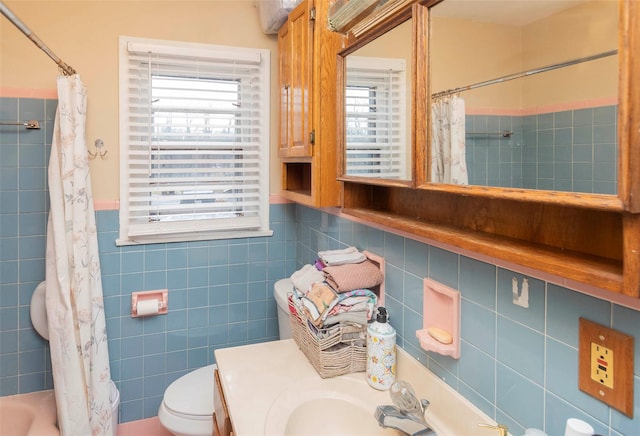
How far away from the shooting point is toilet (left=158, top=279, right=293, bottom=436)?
1754 millimetres

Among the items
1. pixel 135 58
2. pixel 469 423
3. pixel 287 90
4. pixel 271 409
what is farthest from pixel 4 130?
pixel 469 423

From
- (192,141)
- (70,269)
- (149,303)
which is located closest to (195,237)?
(149,303)

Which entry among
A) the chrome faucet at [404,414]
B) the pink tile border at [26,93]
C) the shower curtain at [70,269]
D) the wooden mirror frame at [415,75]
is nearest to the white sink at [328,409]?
the chrome faucet at [404,414]

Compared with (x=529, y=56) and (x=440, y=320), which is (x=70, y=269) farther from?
(x=529, y=56)

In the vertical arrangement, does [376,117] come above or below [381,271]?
above

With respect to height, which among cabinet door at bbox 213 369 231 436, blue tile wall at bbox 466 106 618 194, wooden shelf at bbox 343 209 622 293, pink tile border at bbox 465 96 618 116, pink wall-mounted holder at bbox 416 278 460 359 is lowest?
cabinet door at bbox 213 369 231 436

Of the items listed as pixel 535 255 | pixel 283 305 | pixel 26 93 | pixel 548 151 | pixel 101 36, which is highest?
pixel 101 36

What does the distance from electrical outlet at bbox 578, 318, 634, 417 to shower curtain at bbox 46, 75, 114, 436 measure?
70.0 inches

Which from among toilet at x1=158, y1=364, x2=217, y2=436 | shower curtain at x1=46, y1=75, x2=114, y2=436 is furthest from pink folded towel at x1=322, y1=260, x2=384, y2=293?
shower curtain at x1=46, y1=75, x2=114, y2=436

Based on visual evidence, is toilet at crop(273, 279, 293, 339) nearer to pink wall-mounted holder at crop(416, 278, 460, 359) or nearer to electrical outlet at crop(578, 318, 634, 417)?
pink wall-mounted holder at crop(416, 278, 460, 359)

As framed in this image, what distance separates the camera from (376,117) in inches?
51.7

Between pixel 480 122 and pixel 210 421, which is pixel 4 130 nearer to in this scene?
pixel 210 421

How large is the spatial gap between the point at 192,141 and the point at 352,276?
123cm

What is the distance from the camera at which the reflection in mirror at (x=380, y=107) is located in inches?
44.8
